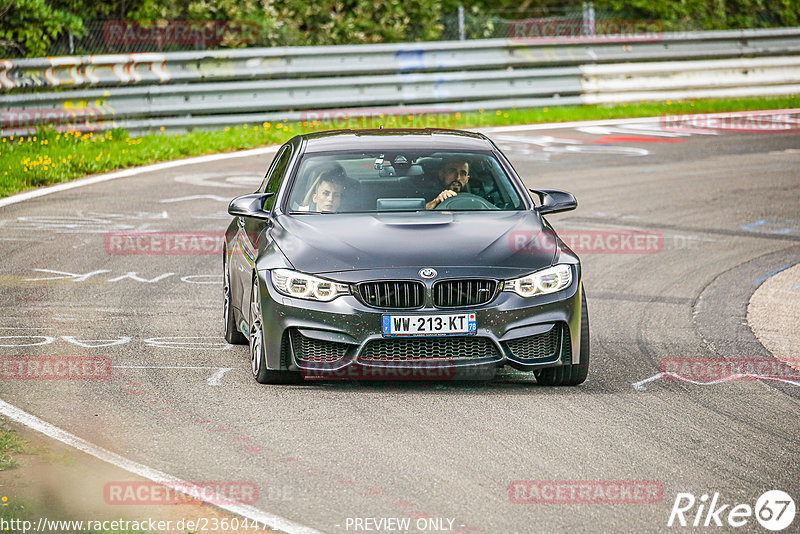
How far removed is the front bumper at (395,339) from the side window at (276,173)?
1.58 meters

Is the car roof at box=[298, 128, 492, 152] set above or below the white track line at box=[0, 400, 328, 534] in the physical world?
above

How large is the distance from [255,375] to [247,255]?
2.91 feet

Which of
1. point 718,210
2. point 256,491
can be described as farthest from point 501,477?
point 718,210

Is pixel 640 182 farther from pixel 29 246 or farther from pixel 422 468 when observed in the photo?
pixel 422 468

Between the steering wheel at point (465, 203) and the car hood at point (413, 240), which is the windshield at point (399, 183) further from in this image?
the car hood at point (413, 240)

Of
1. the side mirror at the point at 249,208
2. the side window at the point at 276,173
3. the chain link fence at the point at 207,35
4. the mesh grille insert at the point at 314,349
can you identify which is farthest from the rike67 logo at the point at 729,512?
the chain link fence at the point at 207,35

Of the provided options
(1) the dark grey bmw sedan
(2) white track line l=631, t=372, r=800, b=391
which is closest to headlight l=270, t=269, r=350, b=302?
(1) the dark grey bmw sedan

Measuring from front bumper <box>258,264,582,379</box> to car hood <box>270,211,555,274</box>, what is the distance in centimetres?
21

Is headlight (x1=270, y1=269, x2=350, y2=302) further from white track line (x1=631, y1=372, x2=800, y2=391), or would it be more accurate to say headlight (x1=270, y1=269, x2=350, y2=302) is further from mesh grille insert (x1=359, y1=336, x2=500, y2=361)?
white track line (x1=631, y1=372, x2=800, y2=391)

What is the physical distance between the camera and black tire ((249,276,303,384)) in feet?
25.8

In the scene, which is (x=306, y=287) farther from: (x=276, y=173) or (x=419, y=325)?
(x=276, y=173)

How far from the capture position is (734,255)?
1327 centimetres

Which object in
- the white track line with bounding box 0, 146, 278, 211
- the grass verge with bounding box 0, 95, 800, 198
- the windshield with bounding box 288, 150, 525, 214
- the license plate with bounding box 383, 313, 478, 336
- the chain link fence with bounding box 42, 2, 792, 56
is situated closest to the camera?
the license plate with bounding box 383, 313, 478, 336

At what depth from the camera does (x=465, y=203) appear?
8.89m
